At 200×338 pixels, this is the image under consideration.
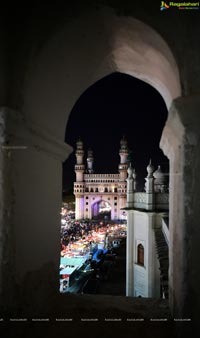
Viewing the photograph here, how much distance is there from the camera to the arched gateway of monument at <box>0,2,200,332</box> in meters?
1.84

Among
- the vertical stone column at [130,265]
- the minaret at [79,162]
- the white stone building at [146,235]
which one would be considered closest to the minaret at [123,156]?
the minaret at [79,162]

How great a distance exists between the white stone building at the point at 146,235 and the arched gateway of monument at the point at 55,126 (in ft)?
30.5

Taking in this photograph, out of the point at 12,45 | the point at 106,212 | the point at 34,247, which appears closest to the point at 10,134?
the point at 12,45

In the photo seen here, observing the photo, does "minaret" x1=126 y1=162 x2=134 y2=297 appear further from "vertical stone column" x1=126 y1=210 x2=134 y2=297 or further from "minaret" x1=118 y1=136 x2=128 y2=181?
"minaret" x1=118 y1=136 x2=128 y2=181

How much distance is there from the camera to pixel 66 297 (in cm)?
291

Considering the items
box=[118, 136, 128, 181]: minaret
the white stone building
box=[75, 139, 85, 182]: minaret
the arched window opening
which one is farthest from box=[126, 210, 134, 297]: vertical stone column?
box=[118, 136, 128, 181]: minaret

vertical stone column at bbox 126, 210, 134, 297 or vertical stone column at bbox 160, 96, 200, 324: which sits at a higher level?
vertical stone column at bbox 160, 96, 200, 324

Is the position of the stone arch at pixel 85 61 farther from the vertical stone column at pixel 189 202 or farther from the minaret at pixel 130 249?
the minaret at pixel 130 249

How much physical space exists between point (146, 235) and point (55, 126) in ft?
36.5

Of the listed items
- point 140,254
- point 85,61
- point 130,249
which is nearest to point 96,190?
point 130,249

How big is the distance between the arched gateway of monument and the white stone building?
9.28 m

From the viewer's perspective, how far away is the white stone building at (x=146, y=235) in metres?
12.1

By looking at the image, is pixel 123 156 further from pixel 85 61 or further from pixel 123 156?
pixel 85 61

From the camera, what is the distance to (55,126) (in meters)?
2.82
